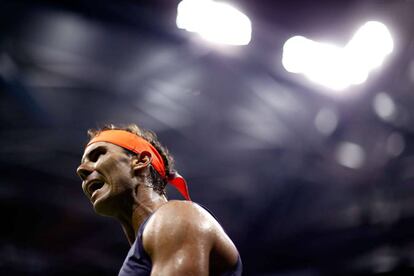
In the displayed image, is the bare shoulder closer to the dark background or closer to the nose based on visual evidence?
the nose

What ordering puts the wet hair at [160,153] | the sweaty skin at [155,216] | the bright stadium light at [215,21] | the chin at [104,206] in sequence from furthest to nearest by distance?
the bright stadium light at [215,21], the wet hair at [160,153], the chin at [104,206], the sweaty skin at [155,216]

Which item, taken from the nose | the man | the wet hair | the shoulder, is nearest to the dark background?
the wet hair

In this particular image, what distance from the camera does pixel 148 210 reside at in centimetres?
196

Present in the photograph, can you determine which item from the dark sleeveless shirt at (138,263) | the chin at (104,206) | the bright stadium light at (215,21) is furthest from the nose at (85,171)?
the bright stadium light at (215,21)

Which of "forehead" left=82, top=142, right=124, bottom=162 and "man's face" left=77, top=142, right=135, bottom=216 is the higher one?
"forehead" left=82, top=142, right=124, bottom=162

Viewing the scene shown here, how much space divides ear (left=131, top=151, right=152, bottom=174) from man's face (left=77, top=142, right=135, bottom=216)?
0.6 inches

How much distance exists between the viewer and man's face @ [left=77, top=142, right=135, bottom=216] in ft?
6.44

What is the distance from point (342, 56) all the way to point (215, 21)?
0.79 meters

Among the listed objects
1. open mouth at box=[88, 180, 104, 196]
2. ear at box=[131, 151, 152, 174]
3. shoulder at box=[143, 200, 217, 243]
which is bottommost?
open mouth at box=[88, 180, 104, 196]

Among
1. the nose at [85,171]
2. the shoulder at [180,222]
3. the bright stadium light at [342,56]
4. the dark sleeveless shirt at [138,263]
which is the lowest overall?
the dark sleeveless shirt at [138,263]

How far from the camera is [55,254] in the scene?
4.86m

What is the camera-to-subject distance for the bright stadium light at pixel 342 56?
149 inches

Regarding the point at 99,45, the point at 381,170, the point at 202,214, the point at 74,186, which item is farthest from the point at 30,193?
the point at 202,214

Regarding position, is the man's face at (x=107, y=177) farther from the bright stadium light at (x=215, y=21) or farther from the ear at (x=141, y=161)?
the bright stadium light at (x=215, y=21)
